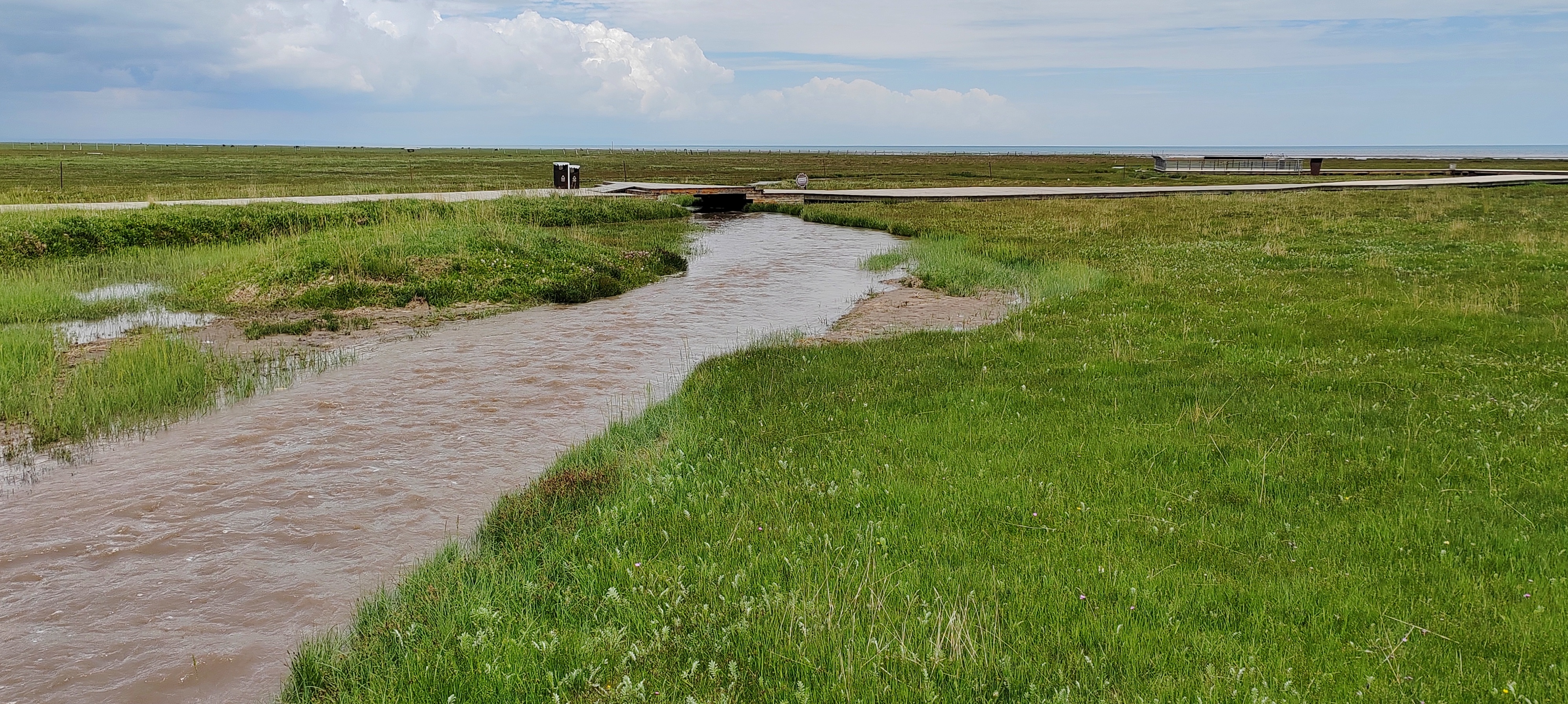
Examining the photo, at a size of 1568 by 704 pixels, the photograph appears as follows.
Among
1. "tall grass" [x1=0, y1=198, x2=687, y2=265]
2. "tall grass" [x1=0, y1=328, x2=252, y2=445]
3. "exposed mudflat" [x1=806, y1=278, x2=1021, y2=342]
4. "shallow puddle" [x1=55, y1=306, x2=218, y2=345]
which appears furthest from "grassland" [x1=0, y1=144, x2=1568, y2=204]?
"exposed mudflat" [x1=806, y1=278, x2=1021, y2=342]

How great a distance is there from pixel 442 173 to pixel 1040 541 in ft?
287

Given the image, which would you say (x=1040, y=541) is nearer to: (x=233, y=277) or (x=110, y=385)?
(x=110, y=385)

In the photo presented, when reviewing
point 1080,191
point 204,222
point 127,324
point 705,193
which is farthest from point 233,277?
point 1080,191

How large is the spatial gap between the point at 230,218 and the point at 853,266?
2003 cm

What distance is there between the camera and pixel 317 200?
35.9 metres

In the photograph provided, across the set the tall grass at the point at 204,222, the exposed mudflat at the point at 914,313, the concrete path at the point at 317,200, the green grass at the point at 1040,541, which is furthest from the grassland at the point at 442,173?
the green grass at the point at 1040,541

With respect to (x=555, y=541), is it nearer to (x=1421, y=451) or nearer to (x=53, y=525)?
(x=53, y=525)

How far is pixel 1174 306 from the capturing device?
17484 millimetres

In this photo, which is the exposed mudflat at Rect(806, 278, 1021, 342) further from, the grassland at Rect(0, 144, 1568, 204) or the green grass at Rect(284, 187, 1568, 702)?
the grassland at Rect(0, 144, 1568, 204)

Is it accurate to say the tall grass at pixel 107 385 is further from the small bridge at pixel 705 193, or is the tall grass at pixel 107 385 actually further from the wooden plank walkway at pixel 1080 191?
the wooden plank walkway at pixel 1080 191

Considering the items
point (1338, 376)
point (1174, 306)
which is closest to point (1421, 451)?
point (1338, 376)

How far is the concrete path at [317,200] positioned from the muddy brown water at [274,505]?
20.2m

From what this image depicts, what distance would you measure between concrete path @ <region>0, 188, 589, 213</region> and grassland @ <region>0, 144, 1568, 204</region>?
2649 millimetres

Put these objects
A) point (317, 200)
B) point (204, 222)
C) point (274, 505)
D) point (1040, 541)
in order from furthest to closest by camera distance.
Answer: point (317, 200) → point (204, 222) → point (274, 505) → point (1040, 541)
